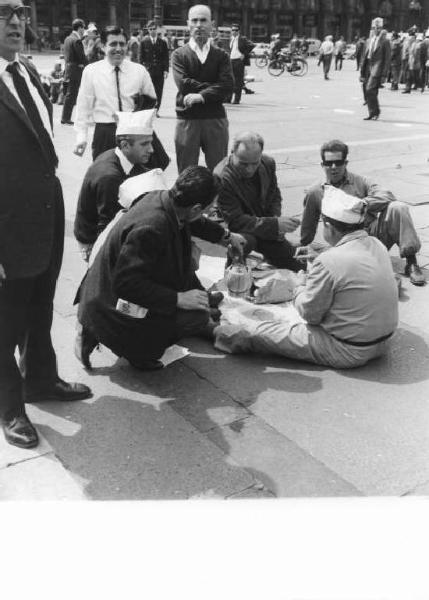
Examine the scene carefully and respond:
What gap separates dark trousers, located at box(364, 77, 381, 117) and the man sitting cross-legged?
8.19m

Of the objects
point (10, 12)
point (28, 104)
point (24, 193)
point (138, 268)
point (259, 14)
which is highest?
point (259, 14)

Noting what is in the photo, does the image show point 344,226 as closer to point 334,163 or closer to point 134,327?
point 134,327

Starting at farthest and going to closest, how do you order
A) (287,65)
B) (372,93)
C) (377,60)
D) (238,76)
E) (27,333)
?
(287,65), (238,76), (377,60), (372,93), (27,333)

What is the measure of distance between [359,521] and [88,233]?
2478mm

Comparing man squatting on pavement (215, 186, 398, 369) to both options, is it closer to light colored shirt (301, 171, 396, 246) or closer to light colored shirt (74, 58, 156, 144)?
light colored shirt (301, 171, 396, 246)

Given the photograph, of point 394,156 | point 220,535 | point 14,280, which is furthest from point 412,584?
point 394,156

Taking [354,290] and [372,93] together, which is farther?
[372,93]

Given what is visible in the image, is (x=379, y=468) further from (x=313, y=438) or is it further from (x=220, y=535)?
(x=220, y=535)

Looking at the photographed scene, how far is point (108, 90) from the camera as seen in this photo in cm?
499

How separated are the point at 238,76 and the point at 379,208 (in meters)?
11.0

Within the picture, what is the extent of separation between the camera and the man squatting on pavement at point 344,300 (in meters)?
3.28

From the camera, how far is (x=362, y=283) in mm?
3281

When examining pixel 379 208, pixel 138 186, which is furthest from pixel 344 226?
pixel 379 208

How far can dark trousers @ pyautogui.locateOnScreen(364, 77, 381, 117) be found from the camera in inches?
473
